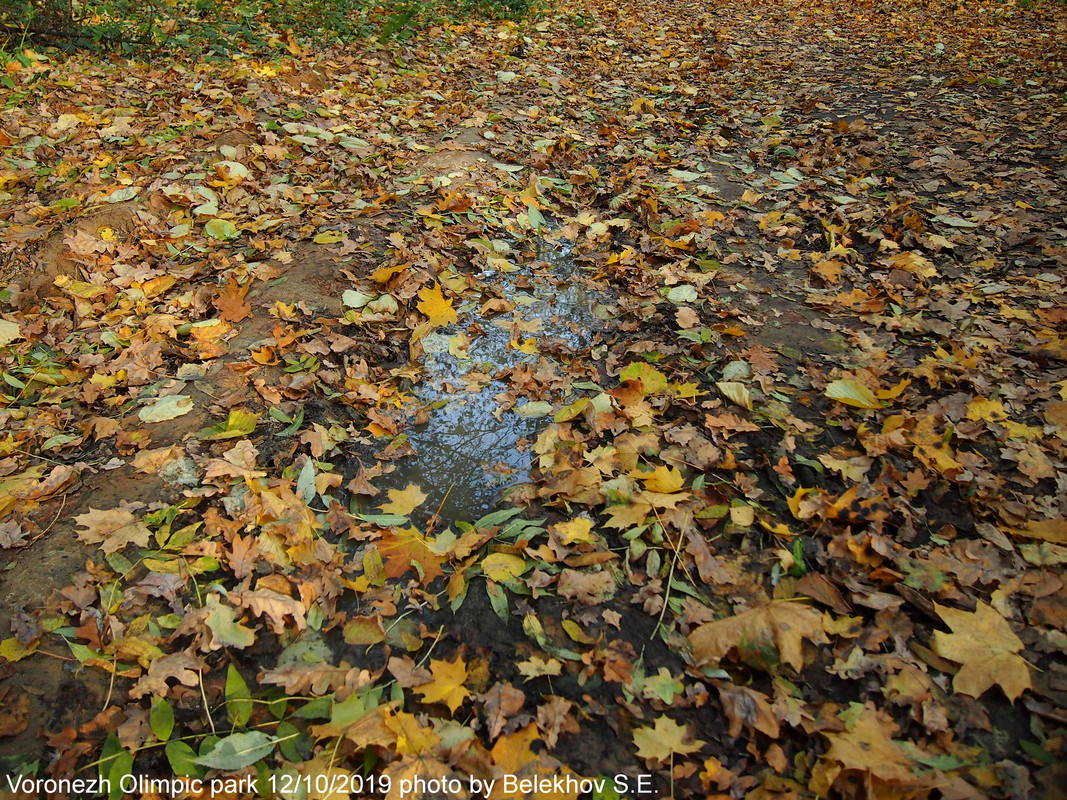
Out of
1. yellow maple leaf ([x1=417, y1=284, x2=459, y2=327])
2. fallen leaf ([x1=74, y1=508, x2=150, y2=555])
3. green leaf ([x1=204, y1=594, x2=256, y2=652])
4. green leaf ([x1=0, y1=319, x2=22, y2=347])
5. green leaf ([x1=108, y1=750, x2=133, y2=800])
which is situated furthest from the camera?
yellow maple leaf ([x1=417, y1=284, x2=459, y2=327])

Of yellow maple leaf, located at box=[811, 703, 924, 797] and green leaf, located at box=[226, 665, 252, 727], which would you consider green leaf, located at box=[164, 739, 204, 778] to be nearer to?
green leaf, located at box=[226, 665, 252, 727]

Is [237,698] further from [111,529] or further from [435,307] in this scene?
[435,307]

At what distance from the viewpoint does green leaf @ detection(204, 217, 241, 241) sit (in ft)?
11.5

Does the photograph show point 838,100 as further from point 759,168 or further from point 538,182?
point 538,182

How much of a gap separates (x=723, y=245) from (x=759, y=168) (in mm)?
1368

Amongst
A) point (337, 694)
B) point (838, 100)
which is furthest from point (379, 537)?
point (838, 100)

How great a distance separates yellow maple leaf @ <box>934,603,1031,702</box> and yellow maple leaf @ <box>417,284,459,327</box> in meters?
2.42

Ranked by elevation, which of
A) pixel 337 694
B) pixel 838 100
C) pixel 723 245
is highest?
pixel 838 100

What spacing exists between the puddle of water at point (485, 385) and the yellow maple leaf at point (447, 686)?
0.61 metres

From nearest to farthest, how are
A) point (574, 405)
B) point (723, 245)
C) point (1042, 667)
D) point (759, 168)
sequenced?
point (1042, 667), point (574, 405), point (723, 245), point (759, 168)

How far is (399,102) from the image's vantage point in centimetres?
538

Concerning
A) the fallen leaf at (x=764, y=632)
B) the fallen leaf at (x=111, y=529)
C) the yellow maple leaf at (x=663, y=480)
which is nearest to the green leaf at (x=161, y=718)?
the fallen leaf at (x=111, y=529)

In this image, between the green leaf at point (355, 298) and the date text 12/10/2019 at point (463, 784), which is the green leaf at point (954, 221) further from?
the date text 12/10/2019 at point (463, 784)

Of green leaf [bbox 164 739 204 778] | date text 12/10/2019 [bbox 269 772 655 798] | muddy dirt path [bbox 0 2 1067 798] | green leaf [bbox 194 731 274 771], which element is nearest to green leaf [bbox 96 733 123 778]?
muddy dirt path [bbox 0 2 1067 798]
